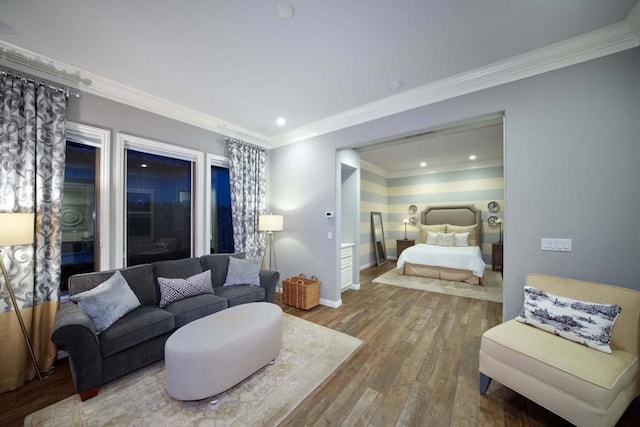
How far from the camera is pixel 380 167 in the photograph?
7.21 metres

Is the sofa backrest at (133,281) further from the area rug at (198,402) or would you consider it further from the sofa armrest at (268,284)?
the sofa armrest at (268,284)

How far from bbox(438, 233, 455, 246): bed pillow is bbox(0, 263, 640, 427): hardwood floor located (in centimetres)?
314

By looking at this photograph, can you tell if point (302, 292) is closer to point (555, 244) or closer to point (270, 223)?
point (270, 223)

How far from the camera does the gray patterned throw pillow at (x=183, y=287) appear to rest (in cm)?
265

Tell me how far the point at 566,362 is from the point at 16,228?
13.7ft

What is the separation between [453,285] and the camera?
4840 mm

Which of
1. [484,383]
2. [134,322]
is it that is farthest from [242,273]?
[484,383]

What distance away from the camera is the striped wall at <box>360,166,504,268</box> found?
641 centimetres

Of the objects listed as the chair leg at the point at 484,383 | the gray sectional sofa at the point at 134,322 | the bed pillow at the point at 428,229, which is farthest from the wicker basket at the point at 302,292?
the bed pillow at the point at 428,229

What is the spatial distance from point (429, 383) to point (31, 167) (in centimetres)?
417

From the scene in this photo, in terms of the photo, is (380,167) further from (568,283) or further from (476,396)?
(476,396)

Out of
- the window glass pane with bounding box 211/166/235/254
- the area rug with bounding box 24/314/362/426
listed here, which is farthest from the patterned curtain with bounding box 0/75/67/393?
the window glass pane with bounding box 211/166/235/254

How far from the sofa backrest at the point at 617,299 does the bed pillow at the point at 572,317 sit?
7 centimetres

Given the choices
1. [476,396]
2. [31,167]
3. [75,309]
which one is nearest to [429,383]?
[476,396]
